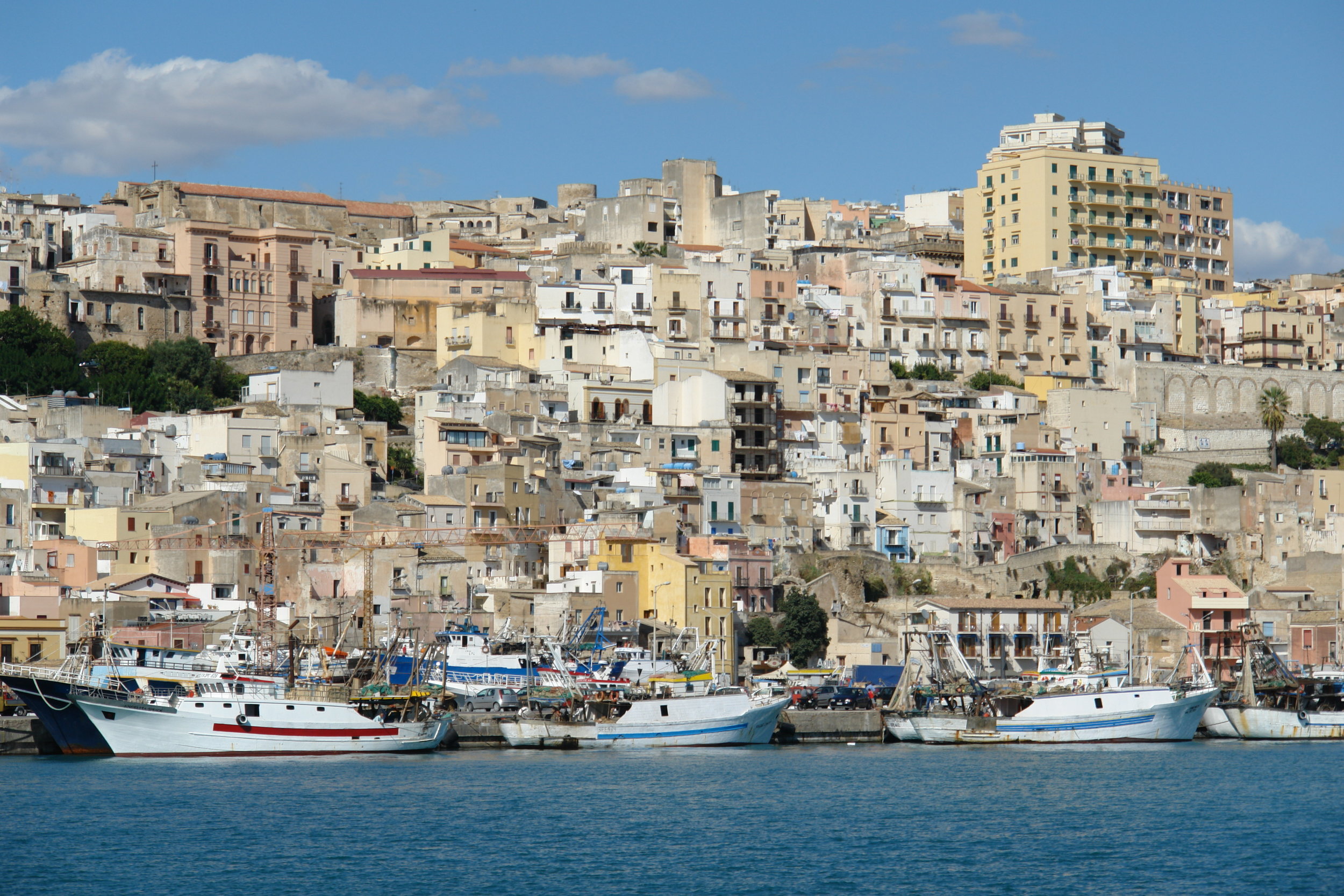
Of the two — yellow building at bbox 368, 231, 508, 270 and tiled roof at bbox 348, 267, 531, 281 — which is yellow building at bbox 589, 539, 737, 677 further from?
yellow building at bbox 368, 231, 508, 270

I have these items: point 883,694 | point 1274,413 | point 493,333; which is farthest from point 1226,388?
point 883,694

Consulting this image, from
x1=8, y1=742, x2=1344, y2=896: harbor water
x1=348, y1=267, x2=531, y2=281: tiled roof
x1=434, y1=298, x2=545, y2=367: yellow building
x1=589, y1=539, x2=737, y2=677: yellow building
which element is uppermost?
x1=348, y1=267, x2=531, y2=281: tiled roof

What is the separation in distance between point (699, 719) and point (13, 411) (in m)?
33.0

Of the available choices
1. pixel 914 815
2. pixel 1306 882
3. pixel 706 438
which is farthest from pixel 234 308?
pixel 1306 882

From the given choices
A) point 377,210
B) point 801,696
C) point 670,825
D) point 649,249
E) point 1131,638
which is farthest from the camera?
point 377,210

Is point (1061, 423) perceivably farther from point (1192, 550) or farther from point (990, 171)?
point (990, 171)

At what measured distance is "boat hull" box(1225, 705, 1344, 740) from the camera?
72125 mm

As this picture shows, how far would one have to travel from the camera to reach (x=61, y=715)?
60.0 m

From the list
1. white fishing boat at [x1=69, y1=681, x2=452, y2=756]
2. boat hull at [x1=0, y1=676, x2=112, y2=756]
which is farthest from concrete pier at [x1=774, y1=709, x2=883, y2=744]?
boat hull at [x1=0, y1=676, x2=112, y2=756]

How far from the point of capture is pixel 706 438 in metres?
87.6

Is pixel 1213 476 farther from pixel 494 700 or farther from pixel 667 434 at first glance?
pixel 494 700

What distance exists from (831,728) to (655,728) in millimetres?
6896

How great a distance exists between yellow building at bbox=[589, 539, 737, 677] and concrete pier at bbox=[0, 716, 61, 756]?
2080 centimetres

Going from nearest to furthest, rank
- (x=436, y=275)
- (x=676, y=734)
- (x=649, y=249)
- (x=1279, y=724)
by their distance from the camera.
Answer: (x=676, y=734)
(x=1279, y=724)
(x=436, y=275)
(x=649, y=249)
